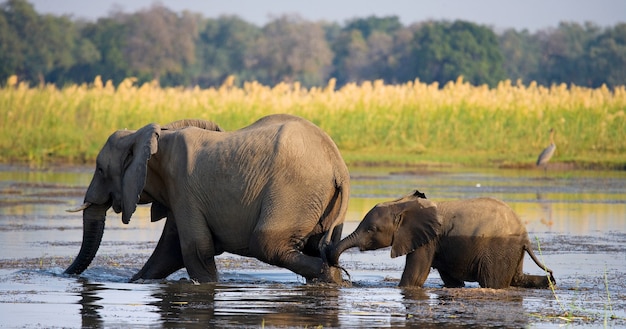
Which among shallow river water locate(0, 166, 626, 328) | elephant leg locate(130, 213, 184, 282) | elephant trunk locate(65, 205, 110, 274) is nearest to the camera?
shallow river water locate(0, 166, 626, 328)

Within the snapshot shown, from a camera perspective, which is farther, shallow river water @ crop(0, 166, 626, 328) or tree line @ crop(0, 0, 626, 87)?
tree line @ crop(0, 0, 626, 87)

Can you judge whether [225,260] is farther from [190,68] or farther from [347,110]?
[190,68]

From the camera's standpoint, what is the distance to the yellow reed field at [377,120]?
26.1 metres

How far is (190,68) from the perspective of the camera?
84812 millimetres

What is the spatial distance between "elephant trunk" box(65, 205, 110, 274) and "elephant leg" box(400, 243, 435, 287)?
2.64 meters

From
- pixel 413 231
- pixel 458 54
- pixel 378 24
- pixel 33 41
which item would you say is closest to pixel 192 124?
Result: pixel 413 231

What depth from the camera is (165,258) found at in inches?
418

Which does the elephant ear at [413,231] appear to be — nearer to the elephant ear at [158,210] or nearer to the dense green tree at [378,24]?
the elephant ear at [158,210]

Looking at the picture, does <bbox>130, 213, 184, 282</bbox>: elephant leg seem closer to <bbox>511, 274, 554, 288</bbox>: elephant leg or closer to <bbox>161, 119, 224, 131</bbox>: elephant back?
<bbox>161, 119, 224, 131</bbox>: elephant back

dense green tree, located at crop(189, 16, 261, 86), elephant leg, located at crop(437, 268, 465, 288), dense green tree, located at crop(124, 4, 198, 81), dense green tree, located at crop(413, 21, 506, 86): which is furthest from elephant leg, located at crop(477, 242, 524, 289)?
dense green tree, located at crop(189, 16, 261, 86)

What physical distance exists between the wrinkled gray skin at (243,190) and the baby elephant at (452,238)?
1.06 feet

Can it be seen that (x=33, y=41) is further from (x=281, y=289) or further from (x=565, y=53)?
(x=281, y=289)

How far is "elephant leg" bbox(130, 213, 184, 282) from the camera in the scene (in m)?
10.6

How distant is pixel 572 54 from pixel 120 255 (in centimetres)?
7293
